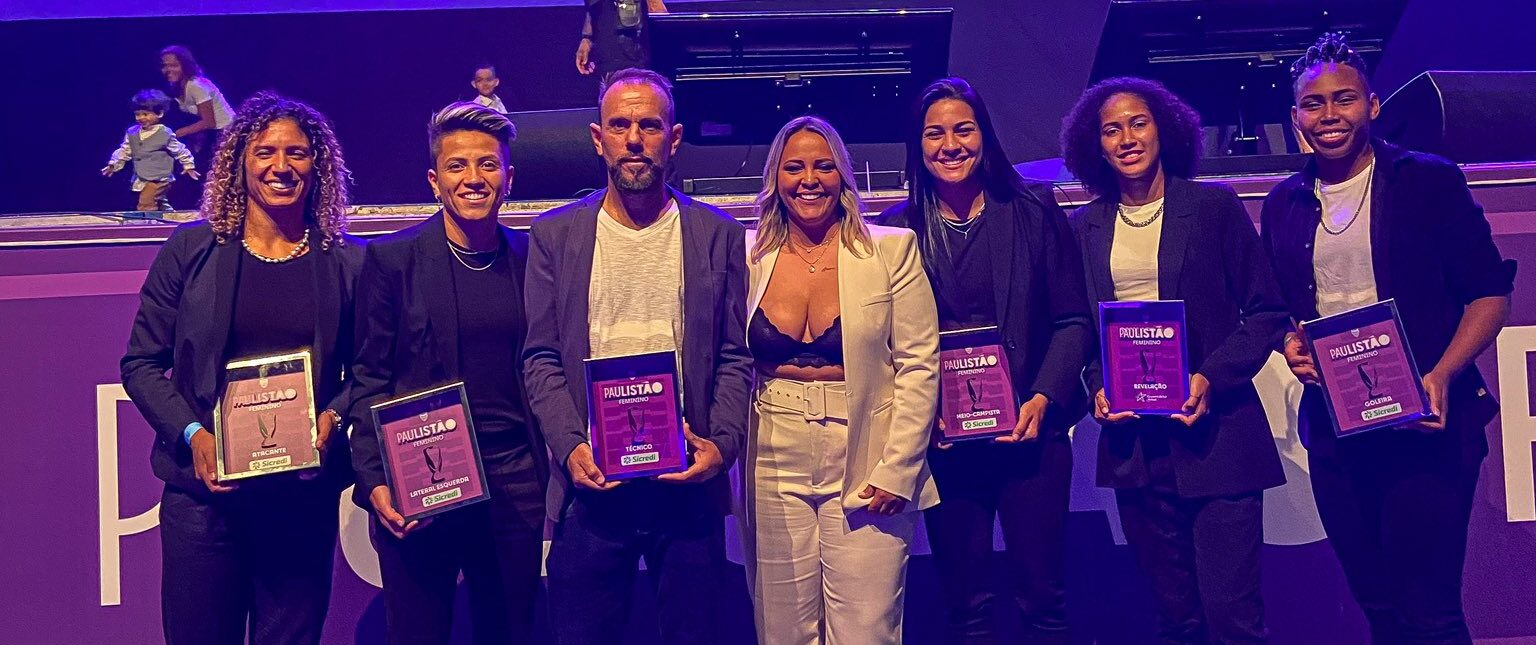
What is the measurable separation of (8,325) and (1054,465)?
10.3 feet

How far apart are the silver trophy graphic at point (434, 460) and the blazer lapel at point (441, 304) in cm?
20

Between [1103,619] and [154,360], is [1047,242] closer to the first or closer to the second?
[1103,619]

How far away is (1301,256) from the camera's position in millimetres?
3090

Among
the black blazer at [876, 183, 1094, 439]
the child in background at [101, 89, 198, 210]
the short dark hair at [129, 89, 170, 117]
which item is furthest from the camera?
the short dark hair at [129, 89, 170, 117]

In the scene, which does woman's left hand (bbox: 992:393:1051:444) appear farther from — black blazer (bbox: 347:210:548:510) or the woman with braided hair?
black blazer (bbox: 347:210:548:510)

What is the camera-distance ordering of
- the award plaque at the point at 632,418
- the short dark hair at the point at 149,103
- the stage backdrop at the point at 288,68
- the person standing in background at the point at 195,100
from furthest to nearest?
the stage backdrop at the point at 288,68
the person standing in background at the point at 195,100
the short dark hair at the point at 149,103
the award plaque at the point at 632,418

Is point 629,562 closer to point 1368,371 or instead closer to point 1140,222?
point 1140,222

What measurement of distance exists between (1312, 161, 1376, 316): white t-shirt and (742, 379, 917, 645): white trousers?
132 cm

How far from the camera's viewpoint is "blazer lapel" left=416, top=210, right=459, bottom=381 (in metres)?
2.78

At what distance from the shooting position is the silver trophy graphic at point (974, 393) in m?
2.89

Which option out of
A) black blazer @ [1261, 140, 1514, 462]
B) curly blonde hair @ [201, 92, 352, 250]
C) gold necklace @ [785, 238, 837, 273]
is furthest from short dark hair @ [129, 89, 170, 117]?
black blazer @ [1261, 140, 1514, 462]

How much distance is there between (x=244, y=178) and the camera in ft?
9.52

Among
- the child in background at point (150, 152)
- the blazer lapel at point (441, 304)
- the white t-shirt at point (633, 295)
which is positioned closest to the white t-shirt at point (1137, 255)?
the white t-shirt at point (633, 295)

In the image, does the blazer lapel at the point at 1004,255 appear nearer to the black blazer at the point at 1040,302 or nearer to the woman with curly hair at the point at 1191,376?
the black blazer at the point at 1040,302
